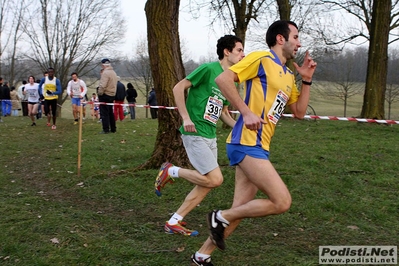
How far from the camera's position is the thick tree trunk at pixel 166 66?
674 cm

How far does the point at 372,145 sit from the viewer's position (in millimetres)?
9312

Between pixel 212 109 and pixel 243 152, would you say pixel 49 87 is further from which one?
pixel 243 152

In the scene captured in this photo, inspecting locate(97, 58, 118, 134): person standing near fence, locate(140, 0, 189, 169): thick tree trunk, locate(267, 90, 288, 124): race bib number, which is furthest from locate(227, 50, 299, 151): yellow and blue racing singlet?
locate(97, 58, 118, 134): person standing near fence

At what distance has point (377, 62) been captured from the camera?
45.2 feet

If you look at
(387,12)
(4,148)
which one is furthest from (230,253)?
(387,12)

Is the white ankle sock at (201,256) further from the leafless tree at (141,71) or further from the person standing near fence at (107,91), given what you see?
the leafless tree at (141,71)

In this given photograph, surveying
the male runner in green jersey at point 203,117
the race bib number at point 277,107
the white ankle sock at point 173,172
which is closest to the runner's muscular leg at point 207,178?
the male runner in green jersey at point 203,117

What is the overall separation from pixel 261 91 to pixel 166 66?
12.0 ft

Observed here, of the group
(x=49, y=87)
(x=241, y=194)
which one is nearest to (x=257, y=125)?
(x=241, y=194)

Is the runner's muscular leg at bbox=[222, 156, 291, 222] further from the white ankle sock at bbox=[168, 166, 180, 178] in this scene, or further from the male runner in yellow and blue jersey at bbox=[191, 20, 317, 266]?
the white ankle sock at bbox=[168, 166, 180, 178]

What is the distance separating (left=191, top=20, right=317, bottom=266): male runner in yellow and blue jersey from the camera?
3195mm

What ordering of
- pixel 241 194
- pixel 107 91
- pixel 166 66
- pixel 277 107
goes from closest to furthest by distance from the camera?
1. pixel 277 107
2. pixel 241 194
3. pixel 166 66
4. pixel 107 91

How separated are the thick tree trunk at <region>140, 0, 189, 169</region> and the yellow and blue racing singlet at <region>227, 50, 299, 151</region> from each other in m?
3.48

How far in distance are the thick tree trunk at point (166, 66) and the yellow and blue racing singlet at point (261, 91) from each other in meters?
3.48
